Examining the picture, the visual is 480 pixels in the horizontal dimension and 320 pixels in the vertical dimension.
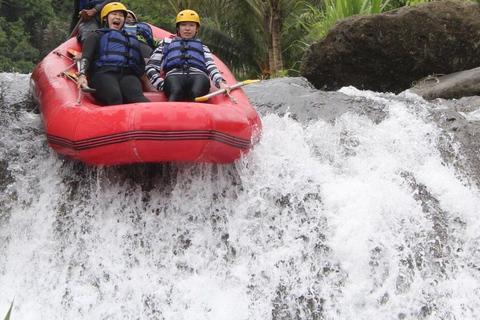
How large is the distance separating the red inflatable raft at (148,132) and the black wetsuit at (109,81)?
1.02 ft

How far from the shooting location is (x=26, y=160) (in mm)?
4277

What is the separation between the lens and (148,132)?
3459 mm

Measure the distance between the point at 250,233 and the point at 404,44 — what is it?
3.46 meters

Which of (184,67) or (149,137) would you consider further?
(184,67)

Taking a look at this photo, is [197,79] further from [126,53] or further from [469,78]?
[469,78]

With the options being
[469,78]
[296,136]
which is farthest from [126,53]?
[469,78]

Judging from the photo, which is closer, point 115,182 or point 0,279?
point 0,279

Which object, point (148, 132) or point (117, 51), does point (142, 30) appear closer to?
point (117, 51)

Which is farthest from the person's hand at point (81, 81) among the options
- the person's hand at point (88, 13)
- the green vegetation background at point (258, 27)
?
the green vegetation background at point (258, 27)

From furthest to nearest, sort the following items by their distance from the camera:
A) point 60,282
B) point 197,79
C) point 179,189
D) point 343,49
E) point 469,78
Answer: point 343,49 < point 469,78 < point 197,79 < point 179,189 < point 60,282

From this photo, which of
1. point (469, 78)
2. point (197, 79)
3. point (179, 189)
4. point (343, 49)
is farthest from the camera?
point (343, 49)

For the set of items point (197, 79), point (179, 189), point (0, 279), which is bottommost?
point (0, 279)

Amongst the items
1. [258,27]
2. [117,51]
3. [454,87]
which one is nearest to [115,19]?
[117,51]

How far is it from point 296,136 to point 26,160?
6.75 ft
